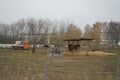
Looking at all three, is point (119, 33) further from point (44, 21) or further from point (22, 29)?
point (22, 29)

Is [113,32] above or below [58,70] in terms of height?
above

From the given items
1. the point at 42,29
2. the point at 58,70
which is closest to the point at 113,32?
the point at 42,29

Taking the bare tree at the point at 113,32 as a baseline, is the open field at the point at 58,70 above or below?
below

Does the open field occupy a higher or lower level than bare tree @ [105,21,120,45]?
lower

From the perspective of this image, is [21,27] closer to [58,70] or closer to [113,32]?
[113,32]

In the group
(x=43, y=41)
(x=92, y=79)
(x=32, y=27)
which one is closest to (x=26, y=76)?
(x=92, y=79)

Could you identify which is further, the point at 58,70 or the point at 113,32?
the point at 113,32

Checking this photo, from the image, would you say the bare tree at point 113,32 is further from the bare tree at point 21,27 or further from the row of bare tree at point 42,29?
the bare tree at point 21,27

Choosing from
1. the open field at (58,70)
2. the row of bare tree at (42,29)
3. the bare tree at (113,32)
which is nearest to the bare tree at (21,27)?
the row of bare tree at (42,29)

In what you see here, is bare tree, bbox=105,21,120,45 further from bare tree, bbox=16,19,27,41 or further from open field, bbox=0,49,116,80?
open field, bbox=0,49,116,80

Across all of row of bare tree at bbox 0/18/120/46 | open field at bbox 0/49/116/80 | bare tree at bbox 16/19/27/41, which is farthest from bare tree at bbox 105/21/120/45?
open field at bbox 0/49/116/80

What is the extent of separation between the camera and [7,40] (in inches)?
3435

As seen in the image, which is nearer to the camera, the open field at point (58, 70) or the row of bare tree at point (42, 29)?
the open field at point (58, 70)

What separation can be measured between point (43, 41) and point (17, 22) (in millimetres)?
21081
